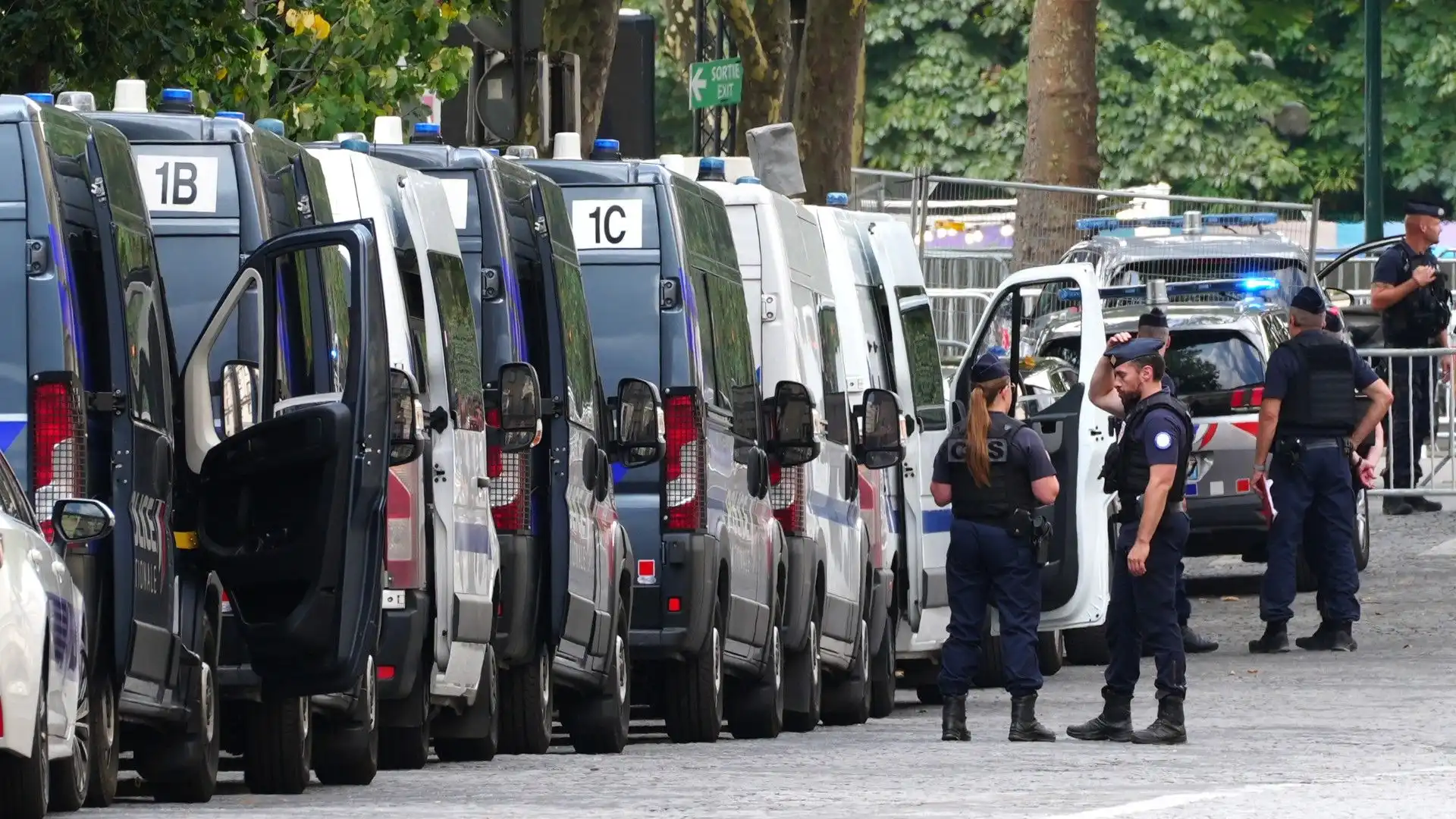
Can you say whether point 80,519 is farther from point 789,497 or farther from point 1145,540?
point 789,497

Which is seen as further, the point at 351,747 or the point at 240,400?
the point at 351,747

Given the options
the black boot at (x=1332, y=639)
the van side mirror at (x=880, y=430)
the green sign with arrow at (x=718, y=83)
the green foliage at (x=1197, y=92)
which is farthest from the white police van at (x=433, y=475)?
the green foliage at (x=1197, y=92)

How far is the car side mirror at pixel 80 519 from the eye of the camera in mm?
10117

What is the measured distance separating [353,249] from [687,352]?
3.32 meters

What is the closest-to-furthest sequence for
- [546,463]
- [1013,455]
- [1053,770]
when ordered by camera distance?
1. [1053,770]
2. [546,463]
3. [1013,455]

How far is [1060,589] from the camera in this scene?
1900 cm

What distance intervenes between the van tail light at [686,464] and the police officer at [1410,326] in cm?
1130

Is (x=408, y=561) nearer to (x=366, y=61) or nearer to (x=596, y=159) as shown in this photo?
(x=596, y=159)

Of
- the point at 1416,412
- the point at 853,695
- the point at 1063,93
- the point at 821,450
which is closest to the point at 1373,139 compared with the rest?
the point at 1063,93

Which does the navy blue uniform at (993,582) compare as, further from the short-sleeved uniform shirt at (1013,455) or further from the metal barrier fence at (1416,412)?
the metal barrier fence at (1416,412)

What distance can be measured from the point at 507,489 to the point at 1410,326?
1325 centimetres

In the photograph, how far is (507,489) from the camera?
14.0m

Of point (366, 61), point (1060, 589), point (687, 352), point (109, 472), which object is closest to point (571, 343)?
point (687, 352)

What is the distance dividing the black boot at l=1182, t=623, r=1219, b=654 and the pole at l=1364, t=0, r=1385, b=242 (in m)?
16.0
